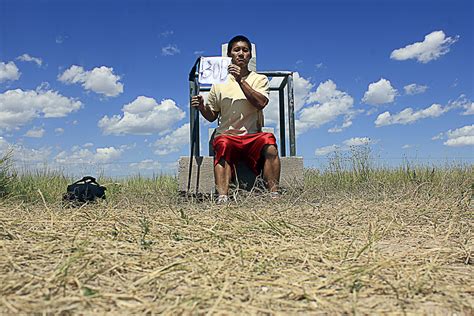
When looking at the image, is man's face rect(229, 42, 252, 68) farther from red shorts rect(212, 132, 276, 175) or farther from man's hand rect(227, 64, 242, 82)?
red shorts rect(212, 132, 276, 175)

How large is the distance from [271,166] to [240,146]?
320mm

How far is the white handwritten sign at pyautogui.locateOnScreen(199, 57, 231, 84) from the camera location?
4.43 m

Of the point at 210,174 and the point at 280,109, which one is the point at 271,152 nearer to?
the point at 210,174

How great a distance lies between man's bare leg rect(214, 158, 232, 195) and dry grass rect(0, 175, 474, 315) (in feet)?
3.49

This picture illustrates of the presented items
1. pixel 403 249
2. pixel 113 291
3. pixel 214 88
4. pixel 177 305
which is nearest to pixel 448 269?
pixel 403 249

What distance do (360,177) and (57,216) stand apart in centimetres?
403

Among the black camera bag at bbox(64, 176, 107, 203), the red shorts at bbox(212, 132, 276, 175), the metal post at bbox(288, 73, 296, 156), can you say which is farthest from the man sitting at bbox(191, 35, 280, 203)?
the black camera bag at bbox(64, 176, 107, 203)

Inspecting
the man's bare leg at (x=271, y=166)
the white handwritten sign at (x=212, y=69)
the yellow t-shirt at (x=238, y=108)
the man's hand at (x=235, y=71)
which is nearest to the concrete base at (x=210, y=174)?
the man's bare leg at (x=271, y=166)

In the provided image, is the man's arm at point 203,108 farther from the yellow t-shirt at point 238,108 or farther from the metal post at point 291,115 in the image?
the metal post at point 291,115

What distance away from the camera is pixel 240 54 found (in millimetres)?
4172

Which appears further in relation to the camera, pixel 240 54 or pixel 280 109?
pixel 280 109

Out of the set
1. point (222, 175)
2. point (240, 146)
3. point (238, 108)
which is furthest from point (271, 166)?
point (238, 108)

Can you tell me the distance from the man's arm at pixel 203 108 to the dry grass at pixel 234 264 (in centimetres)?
155

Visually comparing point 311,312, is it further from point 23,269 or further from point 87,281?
point 23,269
